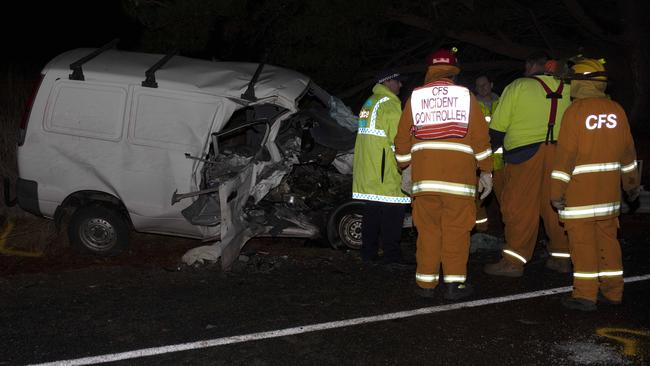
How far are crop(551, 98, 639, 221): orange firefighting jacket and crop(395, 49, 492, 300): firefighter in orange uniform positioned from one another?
640 millimetres

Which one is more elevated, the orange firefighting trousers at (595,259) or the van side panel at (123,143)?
the van side panel at (123,143)

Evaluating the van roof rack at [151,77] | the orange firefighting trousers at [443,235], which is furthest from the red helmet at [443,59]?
the van roof rack at [151,77]

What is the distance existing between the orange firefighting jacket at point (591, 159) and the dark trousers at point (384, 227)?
1.73 meters

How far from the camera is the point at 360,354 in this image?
491 centimetres

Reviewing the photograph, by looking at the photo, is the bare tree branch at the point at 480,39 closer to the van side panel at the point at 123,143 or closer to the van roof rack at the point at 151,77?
the van roof rack at the point at 151,77

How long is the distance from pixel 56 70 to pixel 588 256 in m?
5.34

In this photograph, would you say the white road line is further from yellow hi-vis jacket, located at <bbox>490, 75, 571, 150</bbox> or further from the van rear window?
the van rear window

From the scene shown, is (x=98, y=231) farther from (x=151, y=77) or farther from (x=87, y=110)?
(x=151, y=77)

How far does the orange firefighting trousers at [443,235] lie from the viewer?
5.91 m

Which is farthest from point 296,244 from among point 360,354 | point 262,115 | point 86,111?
point 360,354

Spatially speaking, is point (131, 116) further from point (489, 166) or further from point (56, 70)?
point (489, 166)

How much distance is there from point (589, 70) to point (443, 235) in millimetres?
1757

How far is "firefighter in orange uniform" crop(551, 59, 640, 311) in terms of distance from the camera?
5.63 m

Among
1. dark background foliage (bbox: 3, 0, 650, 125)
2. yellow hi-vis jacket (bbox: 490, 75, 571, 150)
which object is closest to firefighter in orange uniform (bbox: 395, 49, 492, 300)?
yellow hi-vis jacket (bbox: 490, 75, 571, 150)
